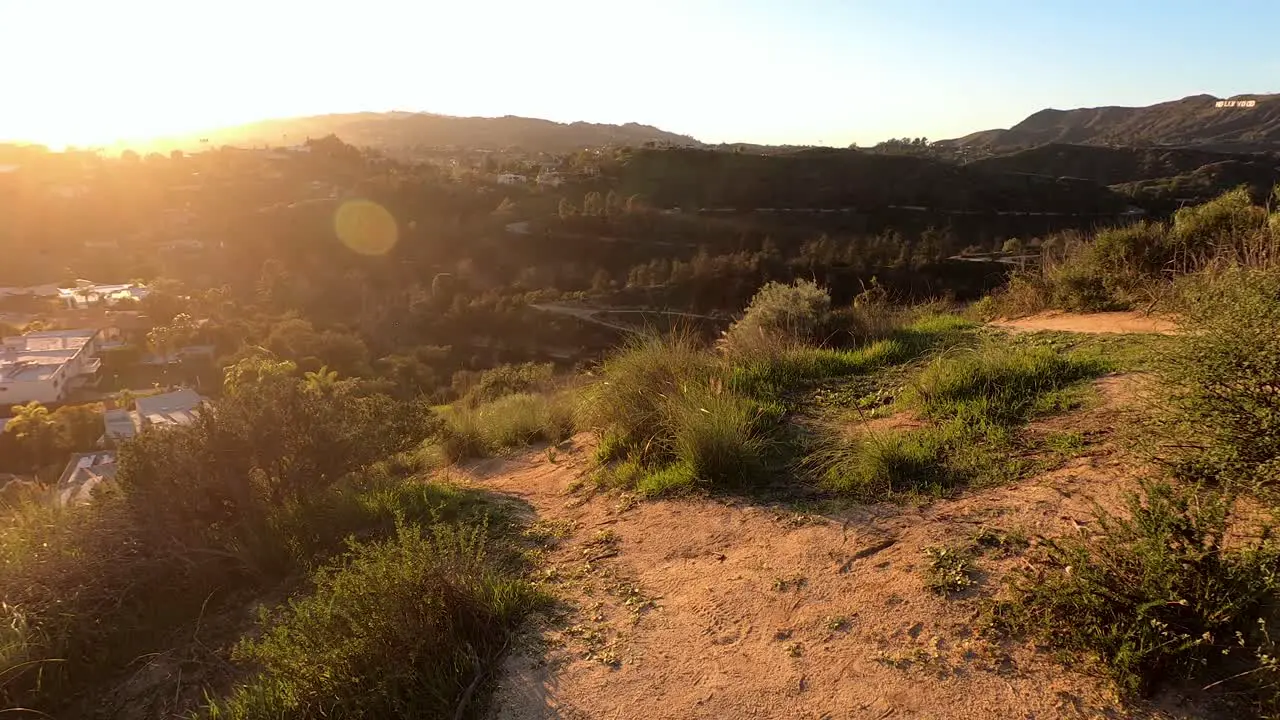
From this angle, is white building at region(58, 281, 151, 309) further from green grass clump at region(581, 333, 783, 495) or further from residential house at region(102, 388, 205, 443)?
green grass clump at region(581, 333, 783, 495)

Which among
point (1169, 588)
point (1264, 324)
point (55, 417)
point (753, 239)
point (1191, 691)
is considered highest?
point (1264, 324)

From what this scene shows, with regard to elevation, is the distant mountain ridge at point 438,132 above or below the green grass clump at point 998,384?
above

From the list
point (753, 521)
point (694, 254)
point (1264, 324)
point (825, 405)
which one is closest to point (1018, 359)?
point (825, 405)

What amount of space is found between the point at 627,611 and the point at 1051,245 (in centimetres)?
1130

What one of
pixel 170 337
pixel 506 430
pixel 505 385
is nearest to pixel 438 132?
pixel 170 337

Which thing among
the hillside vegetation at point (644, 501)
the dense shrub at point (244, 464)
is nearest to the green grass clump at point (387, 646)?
the hillside vegetation at point (644, 501)

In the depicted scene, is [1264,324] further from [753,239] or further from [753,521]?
A: [753,239]

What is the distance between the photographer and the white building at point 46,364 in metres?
19.4

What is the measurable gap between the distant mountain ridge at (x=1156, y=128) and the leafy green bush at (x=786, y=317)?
61.1m

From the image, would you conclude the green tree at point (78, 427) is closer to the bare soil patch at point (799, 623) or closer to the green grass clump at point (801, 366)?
the green grass clump at point (801, 366)

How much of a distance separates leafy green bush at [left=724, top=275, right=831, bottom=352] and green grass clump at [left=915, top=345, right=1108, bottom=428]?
2.06 meters

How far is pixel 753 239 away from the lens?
37.3 m

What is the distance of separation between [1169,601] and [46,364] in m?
27.3

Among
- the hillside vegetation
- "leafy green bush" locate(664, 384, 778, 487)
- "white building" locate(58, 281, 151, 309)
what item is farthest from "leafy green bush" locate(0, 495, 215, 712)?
"white building" locate(58, 281, 151, 309)
